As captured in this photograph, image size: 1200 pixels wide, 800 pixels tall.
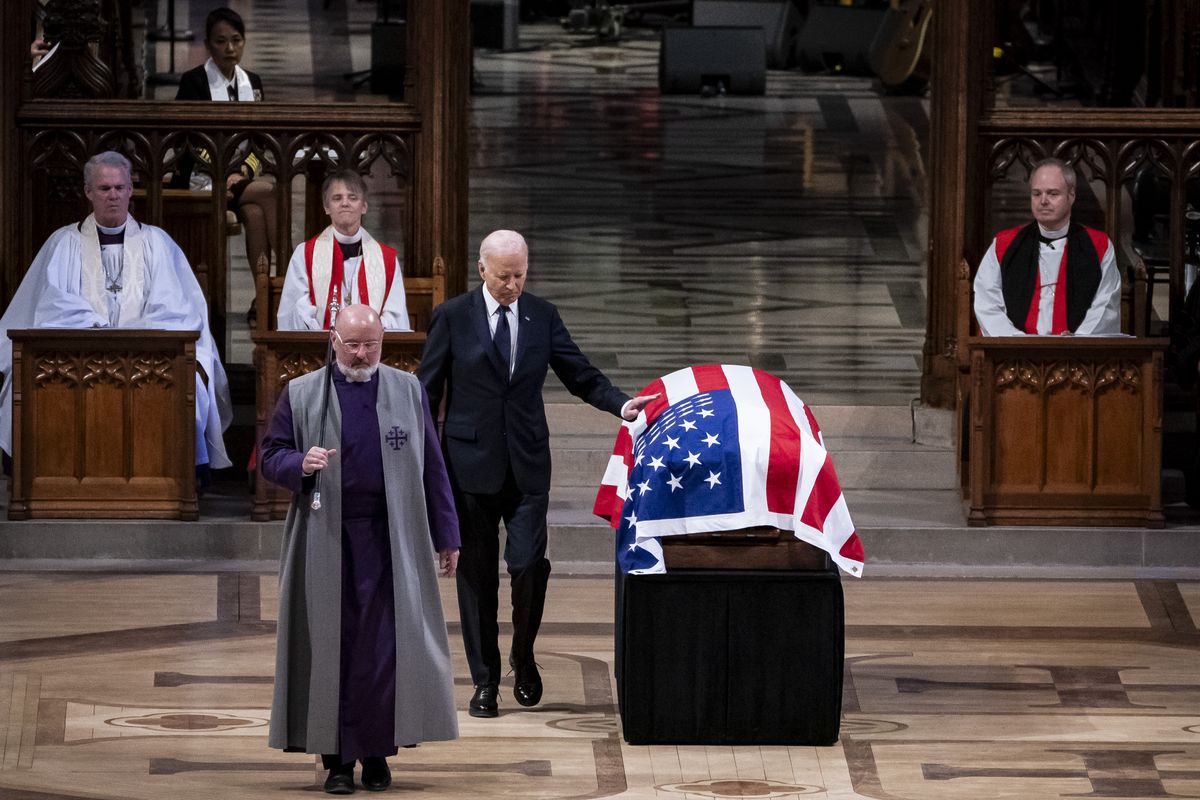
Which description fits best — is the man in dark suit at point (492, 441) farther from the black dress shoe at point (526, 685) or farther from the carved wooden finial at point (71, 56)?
the carved wooden finial at point (71, 56)

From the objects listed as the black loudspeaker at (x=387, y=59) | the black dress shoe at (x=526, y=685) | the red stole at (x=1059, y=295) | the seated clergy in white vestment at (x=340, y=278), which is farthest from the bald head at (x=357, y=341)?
the black loudspeaker at (x=387, y=59)

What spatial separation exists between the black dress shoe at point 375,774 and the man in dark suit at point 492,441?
770 millimetres

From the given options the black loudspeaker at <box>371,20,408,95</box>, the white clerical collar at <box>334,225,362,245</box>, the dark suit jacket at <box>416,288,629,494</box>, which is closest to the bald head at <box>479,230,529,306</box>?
the dark suit jacket at <box>416,288,629,494</box>

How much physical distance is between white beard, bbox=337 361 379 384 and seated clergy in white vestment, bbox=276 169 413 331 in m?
2.90

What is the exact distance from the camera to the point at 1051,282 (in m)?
9.98

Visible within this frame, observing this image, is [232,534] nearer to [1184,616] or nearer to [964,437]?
[964,437]

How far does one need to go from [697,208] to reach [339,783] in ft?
33.7

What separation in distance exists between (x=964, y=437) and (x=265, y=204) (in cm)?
398

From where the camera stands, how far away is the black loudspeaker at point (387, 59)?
21.6 metres

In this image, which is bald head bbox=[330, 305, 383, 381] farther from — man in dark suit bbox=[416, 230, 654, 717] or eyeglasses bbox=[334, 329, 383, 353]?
man in dark suit bbox=[416, 230, 654, 717]

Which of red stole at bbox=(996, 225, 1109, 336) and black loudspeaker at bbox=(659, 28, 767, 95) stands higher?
black loudspeaker at bbox=(659, 28, 767, 95)

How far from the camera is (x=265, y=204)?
1209 cm

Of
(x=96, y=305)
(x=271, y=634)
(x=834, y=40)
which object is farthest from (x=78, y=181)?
(x=834, y=40)

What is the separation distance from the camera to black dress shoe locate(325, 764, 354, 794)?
6.90m
